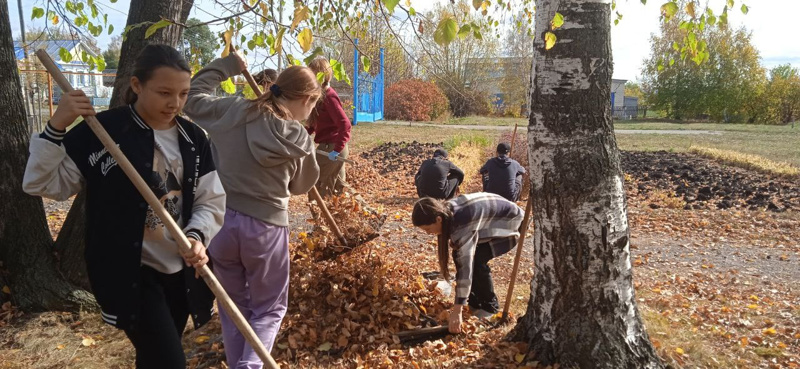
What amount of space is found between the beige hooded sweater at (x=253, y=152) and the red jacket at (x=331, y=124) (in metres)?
2.36

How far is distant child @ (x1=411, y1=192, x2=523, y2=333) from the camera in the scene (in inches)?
140

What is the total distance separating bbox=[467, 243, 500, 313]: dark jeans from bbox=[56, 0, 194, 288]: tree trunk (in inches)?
107

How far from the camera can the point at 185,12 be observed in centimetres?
433

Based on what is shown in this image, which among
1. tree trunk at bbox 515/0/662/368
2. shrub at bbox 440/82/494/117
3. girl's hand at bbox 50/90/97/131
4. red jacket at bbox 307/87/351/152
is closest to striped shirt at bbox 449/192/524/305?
tree trunk at bbox 515/0/662/368

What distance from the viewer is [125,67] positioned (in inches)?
160

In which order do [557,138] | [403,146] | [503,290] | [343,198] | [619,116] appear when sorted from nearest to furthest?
[557,138] < [343,198] < [503,290] < [403,146] < [619,116]

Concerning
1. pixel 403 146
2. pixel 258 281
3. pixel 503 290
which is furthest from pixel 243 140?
pixel 403 146

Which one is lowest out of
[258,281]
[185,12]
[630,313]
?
[630,313]

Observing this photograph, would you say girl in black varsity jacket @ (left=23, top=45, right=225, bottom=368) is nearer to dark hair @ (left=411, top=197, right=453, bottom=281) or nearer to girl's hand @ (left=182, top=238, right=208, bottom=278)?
girl's hand @ (left=182, top=238, right=208, bottom=278)

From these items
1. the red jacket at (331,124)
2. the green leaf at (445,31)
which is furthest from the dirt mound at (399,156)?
the green leaf at (445,31)

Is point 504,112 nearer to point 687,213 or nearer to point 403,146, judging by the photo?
point 403,146

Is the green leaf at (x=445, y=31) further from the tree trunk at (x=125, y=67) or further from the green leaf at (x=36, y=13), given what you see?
the green leaf at (x=36, y=13)

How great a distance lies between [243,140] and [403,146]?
12507mm

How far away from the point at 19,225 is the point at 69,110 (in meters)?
2.68
